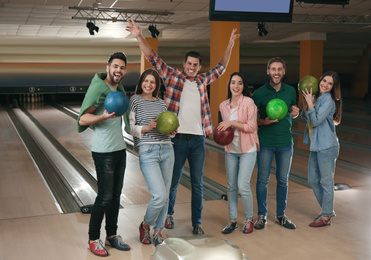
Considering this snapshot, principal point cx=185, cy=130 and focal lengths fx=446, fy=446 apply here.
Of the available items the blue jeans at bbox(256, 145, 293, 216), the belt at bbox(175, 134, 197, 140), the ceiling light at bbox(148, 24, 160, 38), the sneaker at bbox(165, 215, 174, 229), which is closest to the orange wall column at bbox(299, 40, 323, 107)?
the ceiling light at bbox(148, 24, 160, 38)

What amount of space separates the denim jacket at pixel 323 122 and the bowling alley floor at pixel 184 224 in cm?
64

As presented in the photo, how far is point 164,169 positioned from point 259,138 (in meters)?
0.84

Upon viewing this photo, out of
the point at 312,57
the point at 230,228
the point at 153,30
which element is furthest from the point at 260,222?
the point at 312,57

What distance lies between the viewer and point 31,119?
38.2ft

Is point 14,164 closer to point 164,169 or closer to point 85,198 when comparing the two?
point 85,198

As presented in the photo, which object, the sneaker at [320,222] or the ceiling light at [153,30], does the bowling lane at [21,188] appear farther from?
the ceiling light at [153,30]

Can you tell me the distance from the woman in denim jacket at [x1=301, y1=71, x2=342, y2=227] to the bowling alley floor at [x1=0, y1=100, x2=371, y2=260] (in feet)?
0.74

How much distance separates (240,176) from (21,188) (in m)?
2.61

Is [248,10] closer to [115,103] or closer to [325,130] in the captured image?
[325,130]

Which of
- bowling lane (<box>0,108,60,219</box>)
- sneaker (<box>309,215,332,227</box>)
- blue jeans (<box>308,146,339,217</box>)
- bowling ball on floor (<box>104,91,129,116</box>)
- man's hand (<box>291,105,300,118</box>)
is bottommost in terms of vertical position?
bowling lane (<box>0,108,60,219</box>)

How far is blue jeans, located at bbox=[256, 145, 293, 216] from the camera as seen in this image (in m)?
3.30

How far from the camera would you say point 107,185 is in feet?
9.07

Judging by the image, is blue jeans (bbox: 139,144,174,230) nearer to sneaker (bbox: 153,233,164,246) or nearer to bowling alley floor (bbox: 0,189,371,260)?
sneaker (bbox: 153,233,164,246)

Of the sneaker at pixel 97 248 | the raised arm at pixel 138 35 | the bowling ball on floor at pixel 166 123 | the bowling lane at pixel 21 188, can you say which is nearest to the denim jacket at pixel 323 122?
the bowling ball on floor at pixel 166 123
